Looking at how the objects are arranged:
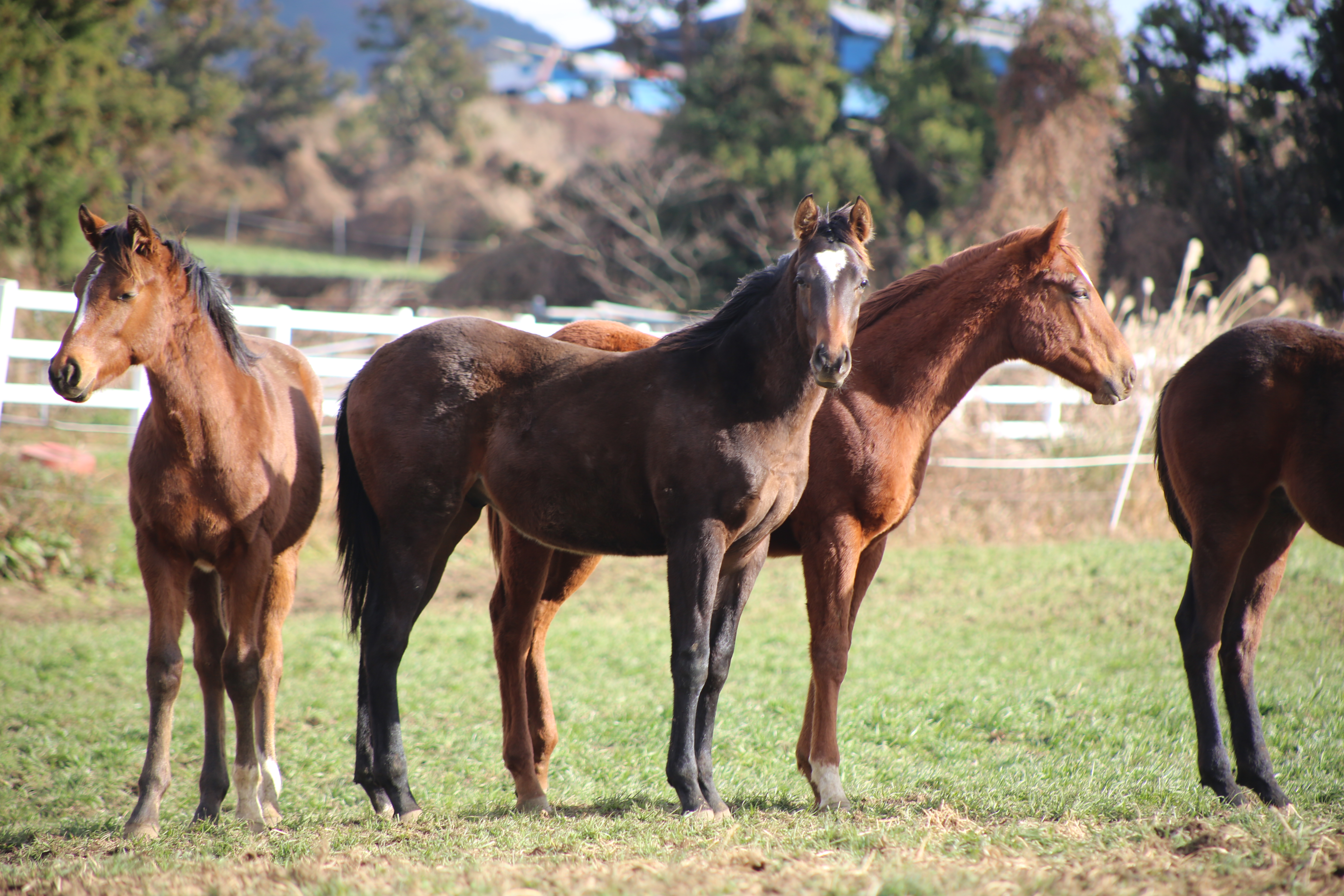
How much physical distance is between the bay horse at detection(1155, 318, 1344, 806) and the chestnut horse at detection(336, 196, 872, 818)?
1577 millimetres

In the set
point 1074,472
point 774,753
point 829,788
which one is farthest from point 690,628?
point 1074,472

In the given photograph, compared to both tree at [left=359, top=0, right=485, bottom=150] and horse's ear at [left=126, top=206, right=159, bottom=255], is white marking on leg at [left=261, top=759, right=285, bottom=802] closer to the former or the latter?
horse's ear at [left=126, top=206, right=159, bottom=255]

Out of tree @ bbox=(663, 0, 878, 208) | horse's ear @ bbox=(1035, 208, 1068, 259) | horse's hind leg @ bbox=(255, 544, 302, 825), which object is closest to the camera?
horse's ear @ bbox=(1035, 208, 1068, 259)

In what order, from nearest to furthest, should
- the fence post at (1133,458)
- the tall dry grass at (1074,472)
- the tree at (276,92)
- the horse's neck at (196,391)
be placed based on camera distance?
the horse's neck at (196,391) < the tall dry grass at (1074,472) < the fence post at (1133,458) < the tree at (276,92)

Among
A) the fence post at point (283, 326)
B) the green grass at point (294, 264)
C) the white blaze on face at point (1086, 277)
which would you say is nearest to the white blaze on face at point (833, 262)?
the white blaze on face at point (1086, 277)

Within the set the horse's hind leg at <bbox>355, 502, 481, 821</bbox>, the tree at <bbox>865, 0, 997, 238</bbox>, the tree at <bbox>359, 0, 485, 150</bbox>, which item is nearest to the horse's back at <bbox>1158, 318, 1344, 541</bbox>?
the horse's hind leg at <bbox>355, 502, 481, 821</bbox>

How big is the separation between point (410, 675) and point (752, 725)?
2.39 metres

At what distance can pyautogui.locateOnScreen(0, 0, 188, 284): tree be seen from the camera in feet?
39.5

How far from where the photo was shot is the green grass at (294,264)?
99.1 ft

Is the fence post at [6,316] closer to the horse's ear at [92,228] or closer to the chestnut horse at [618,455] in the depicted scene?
the horse's ear at [92,228]

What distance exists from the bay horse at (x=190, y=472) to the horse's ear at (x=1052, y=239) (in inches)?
135

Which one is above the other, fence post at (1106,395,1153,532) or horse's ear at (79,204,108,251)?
horse's ear at (79,204,108,251)

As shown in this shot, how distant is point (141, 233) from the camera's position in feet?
12.5

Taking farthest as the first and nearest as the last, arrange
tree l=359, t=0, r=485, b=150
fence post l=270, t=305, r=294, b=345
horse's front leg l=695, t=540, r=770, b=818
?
tree l=359, t=0, r=485, b=150
fence post l=270, t=305, r=294, b=345
horse's front leg l=695, t=540, r=770, b=818
